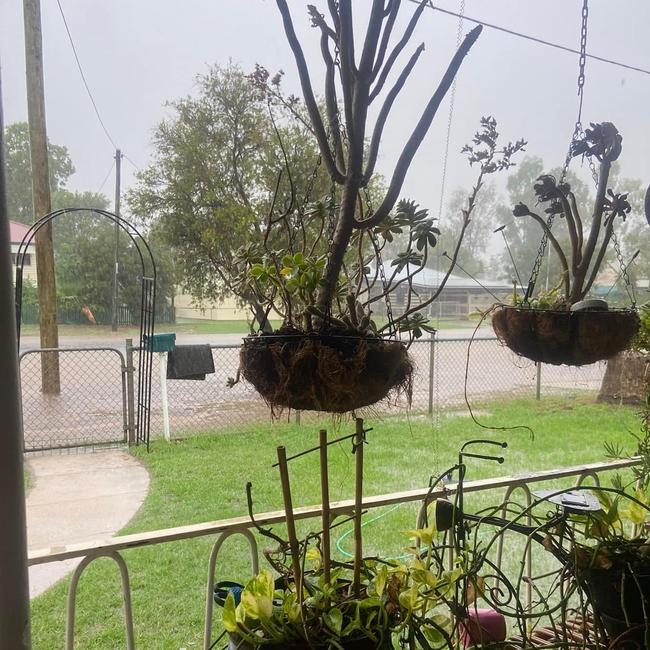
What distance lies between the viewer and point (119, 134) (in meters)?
1.18

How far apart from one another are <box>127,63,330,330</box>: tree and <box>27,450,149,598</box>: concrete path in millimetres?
493

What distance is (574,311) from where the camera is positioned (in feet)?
3.30

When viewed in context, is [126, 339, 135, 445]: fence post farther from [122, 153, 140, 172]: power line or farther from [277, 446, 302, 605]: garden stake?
[277, 446, 302, 605]: garden stake

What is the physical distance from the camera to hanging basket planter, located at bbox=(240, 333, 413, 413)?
2.30ft

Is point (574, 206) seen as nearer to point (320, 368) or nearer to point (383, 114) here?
point (383, 114)

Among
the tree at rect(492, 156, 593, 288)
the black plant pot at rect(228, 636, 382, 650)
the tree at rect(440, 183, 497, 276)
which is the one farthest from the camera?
the tree at rect(492, 156, 593, 288)

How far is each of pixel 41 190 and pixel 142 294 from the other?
286 mm

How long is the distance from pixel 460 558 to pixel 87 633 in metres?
0.83

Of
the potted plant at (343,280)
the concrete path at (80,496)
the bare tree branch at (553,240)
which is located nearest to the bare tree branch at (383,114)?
the potted plant at (343,280)

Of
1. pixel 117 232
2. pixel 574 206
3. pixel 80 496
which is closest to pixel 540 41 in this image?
pixel 574 206

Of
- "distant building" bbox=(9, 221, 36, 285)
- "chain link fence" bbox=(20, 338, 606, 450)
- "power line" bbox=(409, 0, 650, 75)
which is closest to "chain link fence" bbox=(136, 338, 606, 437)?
"chain link fence" bbox=(20, 338, 606, 450)

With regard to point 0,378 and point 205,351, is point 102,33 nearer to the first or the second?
point 205,351

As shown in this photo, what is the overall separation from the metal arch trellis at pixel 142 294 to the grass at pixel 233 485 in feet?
0.30

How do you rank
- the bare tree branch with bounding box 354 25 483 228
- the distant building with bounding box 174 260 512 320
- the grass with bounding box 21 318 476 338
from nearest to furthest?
the bare tree branch with bounding box 354 25 483 228 < the distant building with bounding box 174 260 512 320 < the grass with bounding box 21 318 476 338
